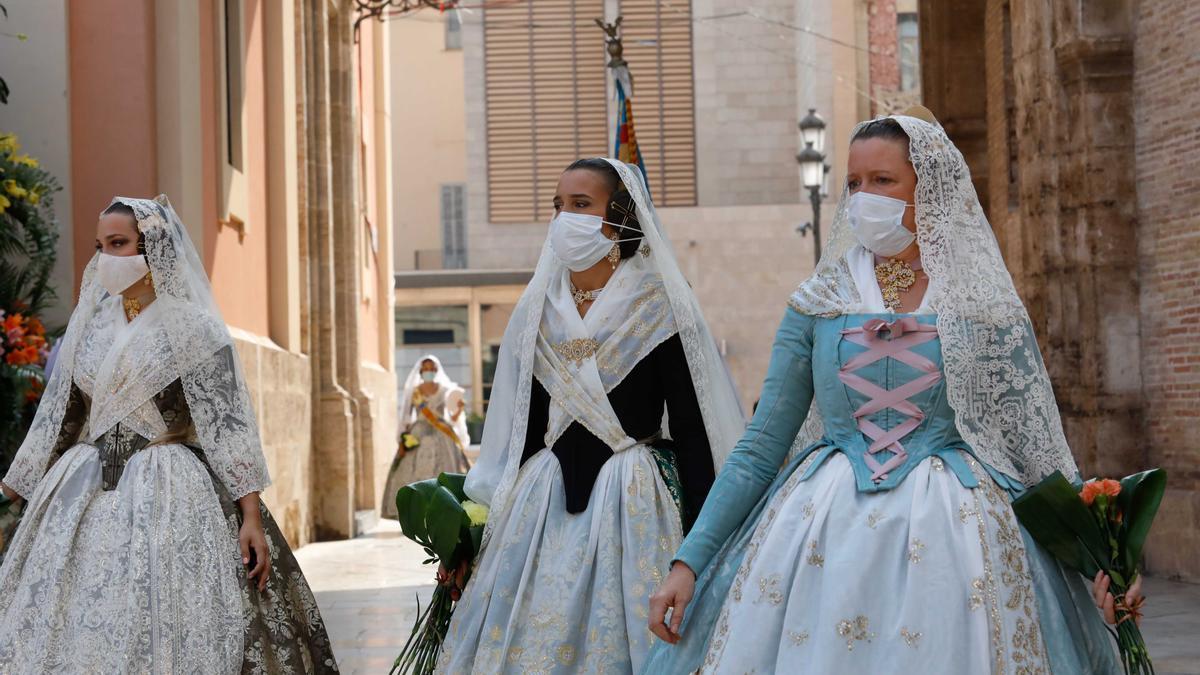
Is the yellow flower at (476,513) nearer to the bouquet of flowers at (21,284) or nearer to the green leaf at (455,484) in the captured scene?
the green leaf at (455,484)

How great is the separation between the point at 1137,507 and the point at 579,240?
207 cm

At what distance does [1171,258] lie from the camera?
11.6m

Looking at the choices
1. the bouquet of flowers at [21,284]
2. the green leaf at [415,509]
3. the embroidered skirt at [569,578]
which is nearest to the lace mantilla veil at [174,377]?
the green leaf at [415,509]

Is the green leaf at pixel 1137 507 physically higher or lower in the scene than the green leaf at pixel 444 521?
higher

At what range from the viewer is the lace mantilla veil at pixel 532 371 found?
5.00 m

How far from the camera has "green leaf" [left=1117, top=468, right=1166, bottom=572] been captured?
3457 millimetres

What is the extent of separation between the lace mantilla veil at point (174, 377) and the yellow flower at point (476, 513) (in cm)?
100

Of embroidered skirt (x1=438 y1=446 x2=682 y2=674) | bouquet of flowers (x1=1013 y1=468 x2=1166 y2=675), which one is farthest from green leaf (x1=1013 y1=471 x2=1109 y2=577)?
embroidered skirt (x1=438 y1=446 x2=682 y2=674)

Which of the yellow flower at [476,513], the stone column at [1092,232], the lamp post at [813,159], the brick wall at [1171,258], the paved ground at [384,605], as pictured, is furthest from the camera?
the lamp post at [813,159]

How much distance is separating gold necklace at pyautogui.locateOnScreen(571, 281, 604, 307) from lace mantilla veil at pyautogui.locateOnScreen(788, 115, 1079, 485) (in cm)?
151

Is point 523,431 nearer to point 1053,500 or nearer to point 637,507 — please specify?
point 637,507

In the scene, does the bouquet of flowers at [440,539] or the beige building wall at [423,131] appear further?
the beige building wall at [423,131]

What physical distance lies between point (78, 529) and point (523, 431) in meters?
1.57

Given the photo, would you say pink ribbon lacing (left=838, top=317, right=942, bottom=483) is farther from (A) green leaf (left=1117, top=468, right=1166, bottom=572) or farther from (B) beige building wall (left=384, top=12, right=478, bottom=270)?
(B) beige building wall (left=384, top=12, right=478, bottom=270)
